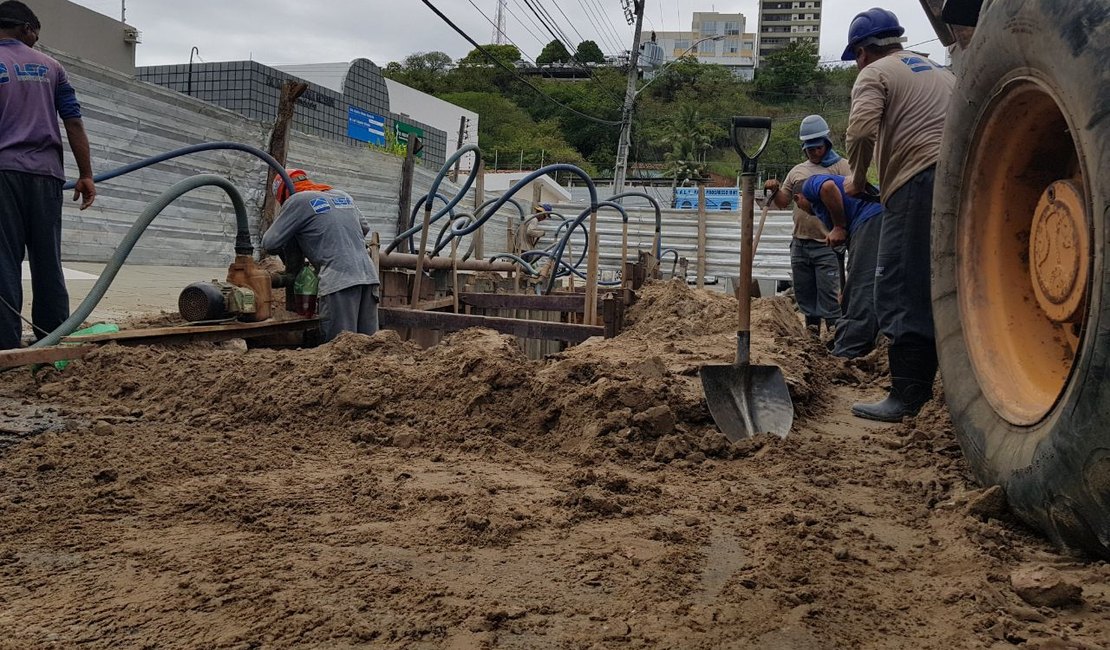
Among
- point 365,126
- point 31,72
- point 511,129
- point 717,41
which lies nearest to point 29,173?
point 31,72

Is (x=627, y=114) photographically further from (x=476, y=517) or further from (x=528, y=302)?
(x=476, y=517)

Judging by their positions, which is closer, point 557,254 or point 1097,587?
point 1097,587

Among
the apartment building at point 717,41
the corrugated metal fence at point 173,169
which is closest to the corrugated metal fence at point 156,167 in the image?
the corrugated metal fence at point 173,169

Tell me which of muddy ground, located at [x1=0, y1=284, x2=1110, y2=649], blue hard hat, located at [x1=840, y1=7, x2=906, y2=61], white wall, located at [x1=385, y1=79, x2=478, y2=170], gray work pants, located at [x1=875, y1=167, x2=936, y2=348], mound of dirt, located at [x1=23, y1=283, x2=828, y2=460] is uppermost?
white wall, located at [x1=385, y1=79, x2=478, y2=170]

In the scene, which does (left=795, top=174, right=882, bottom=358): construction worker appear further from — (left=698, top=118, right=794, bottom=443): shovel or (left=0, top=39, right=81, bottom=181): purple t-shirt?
(left=0, top=39, right=81, bottom=181): purple t-shirt

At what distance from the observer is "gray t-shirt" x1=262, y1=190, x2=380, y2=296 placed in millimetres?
5133

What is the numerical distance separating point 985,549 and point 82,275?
815cm

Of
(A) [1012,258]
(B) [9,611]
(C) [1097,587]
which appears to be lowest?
(B) [9,611]

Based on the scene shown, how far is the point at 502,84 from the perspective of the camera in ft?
222

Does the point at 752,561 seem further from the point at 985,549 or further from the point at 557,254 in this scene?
the point at 557,254

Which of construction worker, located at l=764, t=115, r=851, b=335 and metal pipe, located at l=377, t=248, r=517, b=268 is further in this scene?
metal pipe, located at l=377, t=248, r=517, b=268

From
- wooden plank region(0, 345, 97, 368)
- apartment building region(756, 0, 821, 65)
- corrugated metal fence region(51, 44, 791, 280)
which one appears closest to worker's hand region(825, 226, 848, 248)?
wooden plank region(0, 345, 97, 368)

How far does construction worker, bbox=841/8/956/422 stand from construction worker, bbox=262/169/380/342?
124 inches

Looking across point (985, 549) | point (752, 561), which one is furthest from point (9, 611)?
point (985, 549)
